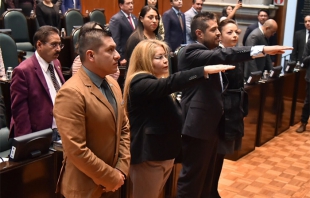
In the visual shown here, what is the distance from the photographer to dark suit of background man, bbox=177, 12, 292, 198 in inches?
88.0

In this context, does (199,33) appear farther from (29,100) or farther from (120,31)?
(120,31)

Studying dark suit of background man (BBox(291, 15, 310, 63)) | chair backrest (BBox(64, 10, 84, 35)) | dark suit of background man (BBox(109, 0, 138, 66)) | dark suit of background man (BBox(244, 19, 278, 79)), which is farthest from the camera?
chair backrest (BBox(64, 10, 84, 35))

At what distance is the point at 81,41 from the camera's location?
1.61 meters

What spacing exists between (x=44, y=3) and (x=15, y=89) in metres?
3.20

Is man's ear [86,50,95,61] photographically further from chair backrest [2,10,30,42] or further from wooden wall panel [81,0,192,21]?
wooden wall panel [81,0,192,21]

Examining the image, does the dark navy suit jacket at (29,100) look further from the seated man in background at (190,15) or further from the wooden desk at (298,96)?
the wooden desk at (298,96)

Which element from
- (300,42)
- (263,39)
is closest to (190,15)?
(263,39)

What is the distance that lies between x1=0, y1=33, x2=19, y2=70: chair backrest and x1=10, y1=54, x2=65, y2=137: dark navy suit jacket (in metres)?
1.64

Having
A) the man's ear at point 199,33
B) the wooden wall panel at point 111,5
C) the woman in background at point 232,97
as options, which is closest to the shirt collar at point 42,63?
the man's ear at point 199,33

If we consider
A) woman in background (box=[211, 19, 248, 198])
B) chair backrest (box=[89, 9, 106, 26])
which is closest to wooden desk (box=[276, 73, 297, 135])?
woman in background (box=[211, 19, 248, 198])

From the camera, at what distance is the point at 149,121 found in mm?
1893

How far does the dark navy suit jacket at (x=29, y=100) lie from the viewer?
225cm

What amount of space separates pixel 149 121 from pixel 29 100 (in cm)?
75

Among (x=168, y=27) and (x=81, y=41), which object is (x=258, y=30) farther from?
(x=81, y=41)
